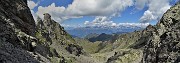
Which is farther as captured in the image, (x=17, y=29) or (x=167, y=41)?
(x=167, y=41)

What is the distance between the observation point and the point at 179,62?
156 ft

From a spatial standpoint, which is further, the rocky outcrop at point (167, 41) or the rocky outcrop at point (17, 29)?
the rocky outcrop at point (167, 41)

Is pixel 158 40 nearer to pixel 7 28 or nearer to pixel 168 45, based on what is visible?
pixel 168 45

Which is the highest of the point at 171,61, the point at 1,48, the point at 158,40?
the point at 158,40

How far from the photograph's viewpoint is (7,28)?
170ft

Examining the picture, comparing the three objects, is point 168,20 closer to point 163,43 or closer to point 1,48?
point 163,43

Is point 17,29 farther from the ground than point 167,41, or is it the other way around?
point 17,29

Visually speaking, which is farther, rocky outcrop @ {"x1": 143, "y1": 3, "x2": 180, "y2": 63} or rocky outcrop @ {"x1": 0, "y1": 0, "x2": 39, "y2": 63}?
rocky outcrop @ {"x1": 143, "y1": 3, "x2": 180, "y2": 63}

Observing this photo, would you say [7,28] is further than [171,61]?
No

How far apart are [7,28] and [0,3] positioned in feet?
38.6

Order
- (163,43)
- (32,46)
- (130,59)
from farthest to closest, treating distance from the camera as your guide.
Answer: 1. (130,59)
2. (163,43)
3. (32,46)

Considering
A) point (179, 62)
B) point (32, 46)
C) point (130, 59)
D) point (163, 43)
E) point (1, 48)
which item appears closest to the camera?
point (1, 48)

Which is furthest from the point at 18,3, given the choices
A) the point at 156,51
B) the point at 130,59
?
the point at 130,59

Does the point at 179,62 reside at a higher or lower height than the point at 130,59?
lower
